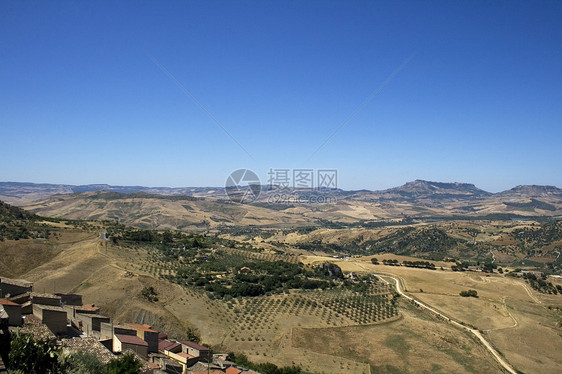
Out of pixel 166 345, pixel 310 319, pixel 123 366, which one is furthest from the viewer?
pixel 310 319

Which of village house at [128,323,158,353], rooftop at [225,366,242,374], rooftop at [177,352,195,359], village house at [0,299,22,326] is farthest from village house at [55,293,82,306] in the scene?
rooftop at [225,366,242,374]

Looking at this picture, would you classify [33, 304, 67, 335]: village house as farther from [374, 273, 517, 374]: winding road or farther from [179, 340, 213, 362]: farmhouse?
[374, 273, 517, 374]: winding road

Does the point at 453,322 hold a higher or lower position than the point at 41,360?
lower

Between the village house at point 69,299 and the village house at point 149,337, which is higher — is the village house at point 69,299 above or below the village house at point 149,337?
above

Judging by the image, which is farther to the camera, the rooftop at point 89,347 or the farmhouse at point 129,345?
the farmhouse at point 129,345

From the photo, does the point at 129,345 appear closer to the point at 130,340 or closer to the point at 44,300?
the point at 130,340

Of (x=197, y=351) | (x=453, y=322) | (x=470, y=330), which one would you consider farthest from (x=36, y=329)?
(x=453, y=322)

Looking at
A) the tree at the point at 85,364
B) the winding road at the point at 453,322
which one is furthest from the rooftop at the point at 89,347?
the winding road at the point at 453,322

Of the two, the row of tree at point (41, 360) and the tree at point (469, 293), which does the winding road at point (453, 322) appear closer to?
the tree at point (469, 293)

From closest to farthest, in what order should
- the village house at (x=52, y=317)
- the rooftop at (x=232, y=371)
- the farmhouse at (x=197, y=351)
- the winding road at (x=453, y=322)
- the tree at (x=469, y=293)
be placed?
the village house at (x=52, y=317)
the rooftop at (x=232, y=371)
the farmhouse at (x=197, y=351)
the winding road at (x=453, y=322)
the tree at (x=469, y=293)

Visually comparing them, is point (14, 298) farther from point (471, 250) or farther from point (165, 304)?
point (471, 250)

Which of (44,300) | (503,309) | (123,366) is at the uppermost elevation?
(44,300)
